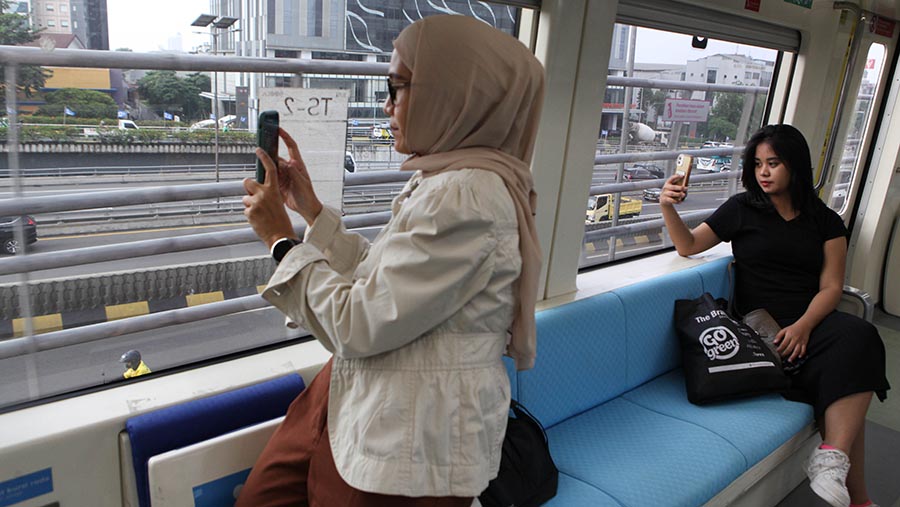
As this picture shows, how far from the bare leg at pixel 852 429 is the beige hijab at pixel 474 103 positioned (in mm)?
2167

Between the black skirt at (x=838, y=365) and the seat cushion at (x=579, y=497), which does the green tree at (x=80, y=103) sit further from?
the black skirt at (x=838, y=365)

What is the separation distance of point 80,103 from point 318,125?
65 centimetres

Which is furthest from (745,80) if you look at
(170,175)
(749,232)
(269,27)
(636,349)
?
(170,175)

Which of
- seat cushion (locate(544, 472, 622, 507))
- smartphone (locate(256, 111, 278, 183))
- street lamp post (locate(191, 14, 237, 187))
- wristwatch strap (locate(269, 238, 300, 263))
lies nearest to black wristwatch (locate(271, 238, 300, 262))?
wristwatch strap (locate(269, 238, 300, 263))

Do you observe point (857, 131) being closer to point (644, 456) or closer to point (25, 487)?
point (644, 456)

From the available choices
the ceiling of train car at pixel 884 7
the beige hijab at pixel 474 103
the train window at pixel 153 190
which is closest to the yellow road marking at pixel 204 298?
the train window at pixel 153 190

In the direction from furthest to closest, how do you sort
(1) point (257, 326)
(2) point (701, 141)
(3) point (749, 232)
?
(2) point (701, 141) → (3) point (749, 232) → (1) point (257, 326)

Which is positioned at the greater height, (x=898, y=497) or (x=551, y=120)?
(x=551, y=120)

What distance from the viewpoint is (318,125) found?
1.99 meters

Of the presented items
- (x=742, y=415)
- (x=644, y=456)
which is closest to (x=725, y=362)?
(x=742, y=415)

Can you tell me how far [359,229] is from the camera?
2381 millimetres

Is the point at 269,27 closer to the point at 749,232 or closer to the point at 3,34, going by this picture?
the point at 3,34

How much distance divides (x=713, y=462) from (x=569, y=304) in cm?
82

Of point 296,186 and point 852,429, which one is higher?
point 296,186
